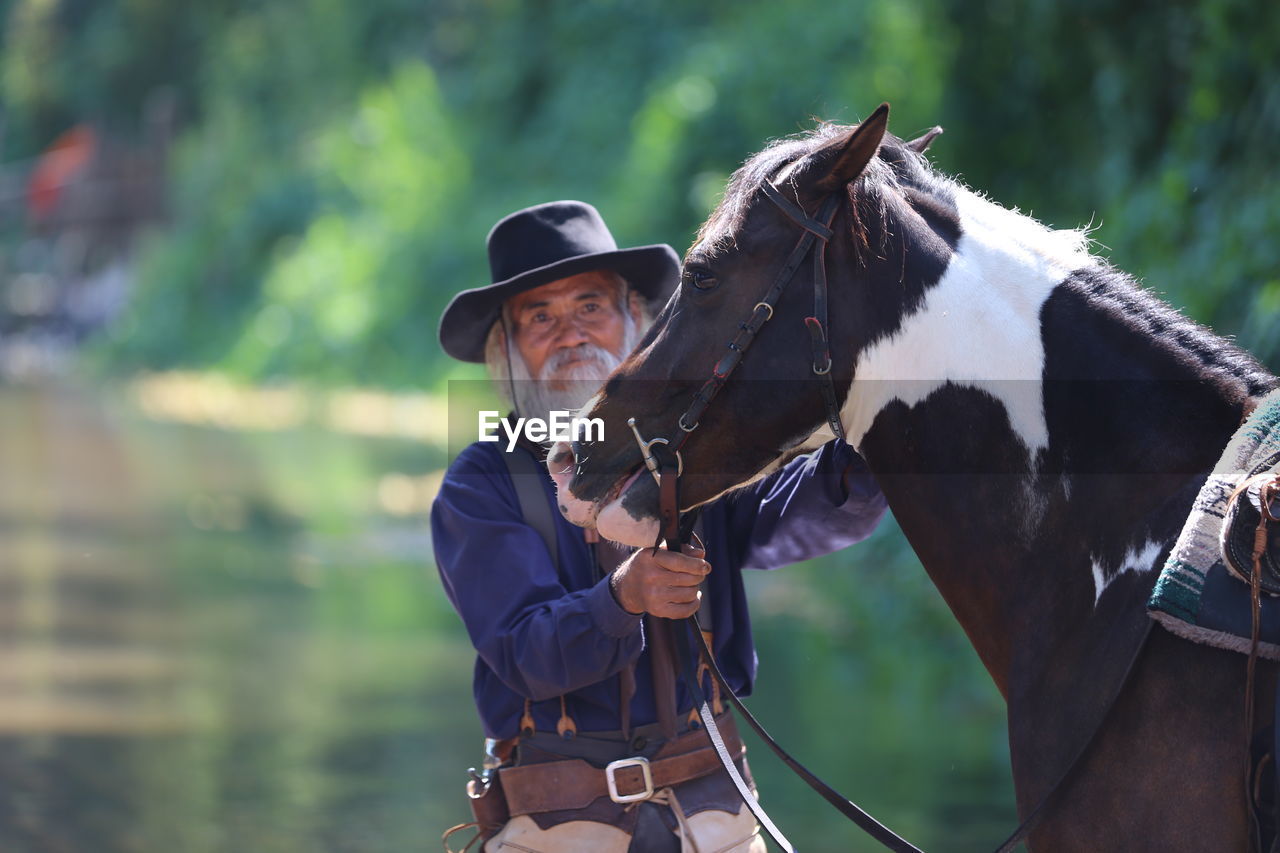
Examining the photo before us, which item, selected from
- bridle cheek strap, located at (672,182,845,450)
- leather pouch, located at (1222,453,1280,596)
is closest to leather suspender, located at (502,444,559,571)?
bridle cheek strap, located at (672,182,845,450)

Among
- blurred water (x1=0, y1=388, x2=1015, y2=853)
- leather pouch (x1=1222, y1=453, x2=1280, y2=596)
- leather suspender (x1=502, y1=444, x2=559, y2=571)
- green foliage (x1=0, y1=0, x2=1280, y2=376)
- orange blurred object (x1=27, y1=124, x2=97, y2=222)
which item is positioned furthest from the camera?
orange blurred object (x1=27, y1=124, x2=97, y2=222)

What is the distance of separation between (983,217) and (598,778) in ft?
4.38

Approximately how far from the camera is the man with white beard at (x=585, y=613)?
10.4ft

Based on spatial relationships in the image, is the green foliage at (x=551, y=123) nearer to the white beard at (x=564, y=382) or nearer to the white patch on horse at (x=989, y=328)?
the white beard at (x=564, y=382)

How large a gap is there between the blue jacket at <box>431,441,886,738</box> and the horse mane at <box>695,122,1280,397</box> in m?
0.68

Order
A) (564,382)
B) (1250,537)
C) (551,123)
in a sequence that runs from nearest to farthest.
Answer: (1250,537) < (564,382) < (551,123)

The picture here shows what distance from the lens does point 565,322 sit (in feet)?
12.2

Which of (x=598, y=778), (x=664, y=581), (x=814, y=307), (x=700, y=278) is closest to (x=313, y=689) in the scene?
(x=598, y=778)

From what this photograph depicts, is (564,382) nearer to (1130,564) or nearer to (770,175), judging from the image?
(770,175)

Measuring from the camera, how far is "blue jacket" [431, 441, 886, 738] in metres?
3.15

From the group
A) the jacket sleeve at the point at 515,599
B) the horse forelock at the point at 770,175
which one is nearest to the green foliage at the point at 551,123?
the jacket sleeve at the point at 515,599

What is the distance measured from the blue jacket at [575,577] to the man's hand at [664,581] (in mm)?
70

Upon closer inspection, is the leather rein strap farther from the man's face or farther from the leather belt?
the man's face

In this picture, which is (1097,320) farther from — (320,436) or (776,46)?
(320,436)
